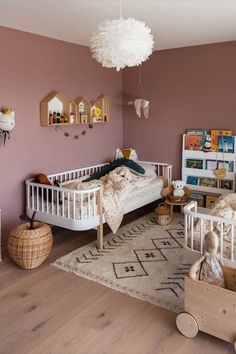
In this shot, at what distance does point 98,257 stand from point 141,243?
0.57 meters

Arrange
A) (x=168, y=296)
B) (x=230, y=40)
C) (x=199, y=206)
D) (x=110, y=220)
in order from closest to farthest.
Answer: (x=168, y=296), (x=110, y=220), (x=230, y=40), (x=199, y=206)

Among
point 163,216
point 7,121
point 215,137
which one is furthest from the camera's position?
point 215,137

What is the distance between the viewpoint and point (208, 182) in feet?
14.9

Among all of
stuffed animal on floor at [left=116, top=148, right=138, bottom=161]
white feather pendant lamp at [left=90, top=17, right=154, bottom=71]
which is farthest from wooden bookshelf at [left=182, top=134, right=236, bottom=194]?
white feather pendant lamp at [left=90, top=17, right=154, bottom=71]

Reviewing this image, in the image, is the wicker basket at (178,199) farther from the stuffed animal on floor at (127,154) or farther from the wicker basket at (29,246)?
the wicker basket at (29,246)

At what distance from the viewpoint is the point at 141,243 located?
3.68 metres

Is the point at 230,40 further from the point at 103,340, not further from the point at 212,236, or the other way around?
the point at 103,340

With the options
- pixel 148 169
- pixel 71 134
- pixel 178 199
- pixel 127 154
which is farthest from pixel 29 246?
pixel 127 154

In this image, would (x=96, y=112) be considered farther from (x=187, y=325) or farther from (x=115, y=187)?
(x=187, y=325)

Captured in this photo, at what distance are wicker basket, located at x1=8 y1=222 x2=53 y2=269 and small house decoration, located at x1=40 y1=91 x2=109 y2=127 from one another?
135cm

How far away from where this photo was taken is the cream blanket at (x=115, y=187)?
356cm

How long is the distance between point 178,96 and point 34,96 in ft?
6.39

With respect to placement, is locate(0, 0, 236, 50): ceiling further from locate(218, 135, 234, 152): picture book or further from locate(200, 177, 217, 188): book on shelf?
locate(200, 177, 217, 188): book on shelf

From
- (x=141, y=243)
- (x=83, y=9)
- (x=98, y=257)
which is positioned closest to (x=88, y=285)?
(x=98, y=257)
